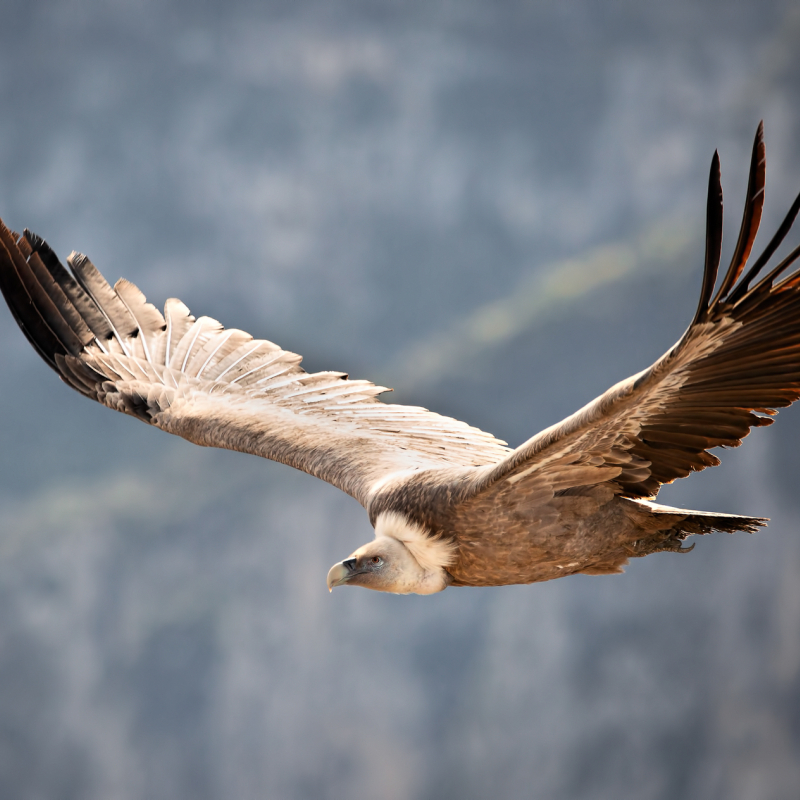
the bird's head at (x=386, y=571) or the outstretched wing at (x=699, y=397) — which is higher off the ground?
the outstretched wing at (x=699, y=397)

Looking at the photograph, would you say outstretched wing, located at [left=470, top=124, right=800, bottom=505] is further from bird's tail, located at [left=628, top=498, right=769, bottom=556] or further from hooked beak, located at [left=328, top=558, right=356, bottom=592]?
hooked beak, located at [left=328, top=558, right=356, bottom=592]

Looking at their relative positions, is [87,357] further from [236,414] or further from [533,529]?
[533,529]

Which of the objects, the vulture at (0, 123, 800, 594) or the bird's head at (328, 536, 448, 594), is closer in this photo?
the vulture at (0, 123, 800, 594)

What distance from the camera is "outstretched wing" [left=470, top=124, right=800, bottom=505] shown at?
461 cm

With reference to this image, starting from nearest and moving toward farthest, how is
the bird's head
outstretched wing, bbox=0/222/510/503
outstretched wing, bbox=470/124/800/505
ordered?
outstretched wing, bbox=470/124/800/505
the bird's head
outstretched wing, bbox=0/222/510/503

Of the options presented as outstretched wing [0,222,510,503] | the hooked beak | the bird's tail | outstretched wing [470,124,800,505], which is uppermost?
outstretched wing [0,222,510,503]

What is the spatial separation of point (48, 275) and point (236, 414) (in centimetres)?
202

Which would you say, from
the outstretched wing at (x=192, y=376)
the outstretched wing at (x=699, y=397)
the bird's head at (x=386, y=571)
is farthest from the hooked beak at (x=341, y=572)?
the outstretched wing at (x=192, y=376)

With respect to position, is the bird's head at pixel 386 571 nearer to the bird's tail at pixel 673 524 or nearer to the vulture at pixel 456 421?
the vulture at pixel 456 421

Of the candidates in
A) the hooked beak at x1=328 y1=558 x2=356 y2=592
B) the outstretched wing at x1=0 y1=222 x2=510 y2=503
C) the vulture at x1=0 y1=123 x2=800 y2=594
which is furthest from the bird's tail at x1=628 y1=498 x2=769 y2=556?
the outstretched wing at x1=0 y1=222 x2=510 y2=503

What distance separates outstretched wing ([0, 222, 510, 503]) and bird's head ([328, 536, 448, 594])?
5.09ft

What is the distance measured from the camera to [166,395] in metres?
8.62

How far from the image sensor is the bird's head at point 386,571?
239 inches

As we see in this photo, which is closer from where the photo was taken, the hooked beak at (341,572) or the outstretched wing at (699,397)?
the outstretched wing at (699,397)
